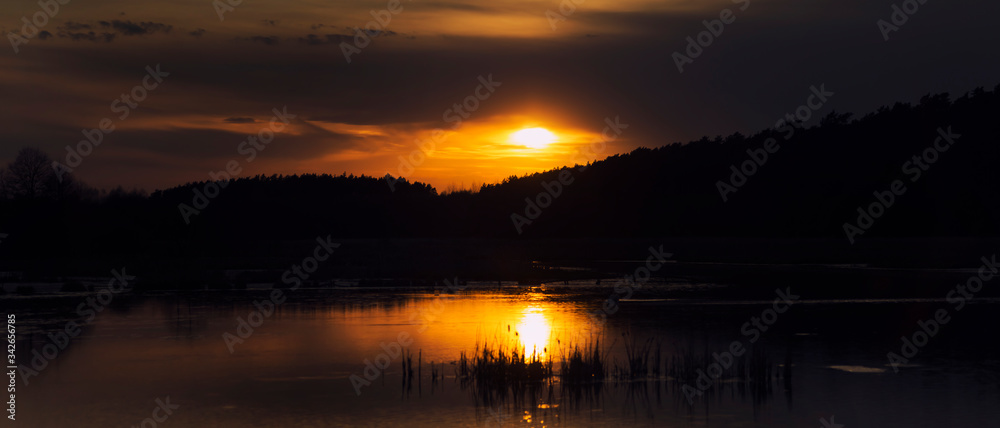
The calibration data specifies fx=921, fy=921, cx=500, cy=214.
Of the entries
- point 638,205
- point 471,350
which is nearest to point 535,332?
point 471,350

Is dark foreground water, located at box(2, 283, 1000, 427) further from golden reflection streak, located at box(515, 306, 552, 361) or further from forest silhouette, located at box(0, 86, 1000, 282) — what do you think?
forest silhouette, located at box(0, 86, 1000, 282)

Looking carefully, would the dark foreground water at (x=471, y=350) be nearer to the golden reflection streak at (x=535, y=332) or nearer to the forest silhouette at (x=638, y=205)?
the golden reflection streak at (x=535, y=332)

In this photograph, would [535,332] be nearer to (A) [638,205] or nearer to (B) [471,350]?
(B) [471,350]

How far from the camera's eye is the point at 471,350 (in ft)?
75.9

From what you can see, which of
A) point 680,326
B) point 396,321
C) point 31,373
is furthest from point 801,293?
point 31,373

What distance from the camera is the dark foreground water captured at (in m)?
16.0

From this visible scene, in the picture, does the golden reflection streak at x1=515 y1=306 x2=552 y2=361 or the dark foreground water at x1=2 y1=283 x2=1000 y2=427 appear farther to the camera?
the golden reflection streak at x1=515 y1=306 x2=552 y2=361

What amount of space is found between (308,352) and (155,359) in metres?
3.70

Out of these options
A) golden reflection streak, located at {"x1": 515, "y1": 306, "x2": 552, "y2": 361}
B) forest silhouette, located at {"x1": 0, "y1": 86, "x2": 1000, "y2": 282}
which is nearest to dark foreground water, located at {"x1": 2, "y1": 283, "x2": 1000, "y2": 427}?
golden reflection streak, located at {"x1": 515, "y1": 306, "x2": 552, "y2": 361}

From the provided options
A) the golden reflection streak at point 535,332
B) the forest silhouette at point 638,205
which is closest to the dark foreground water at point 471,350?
the golden reflection streak at point 535,332

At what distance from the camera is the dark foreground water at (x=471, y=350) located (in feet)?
52.4

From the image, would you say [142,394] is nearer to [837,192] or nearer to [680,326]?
[680,326]

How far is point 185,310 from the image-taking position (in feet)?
114

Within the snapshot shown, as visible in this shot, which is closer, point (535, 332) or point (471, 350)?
point (471, 350)
